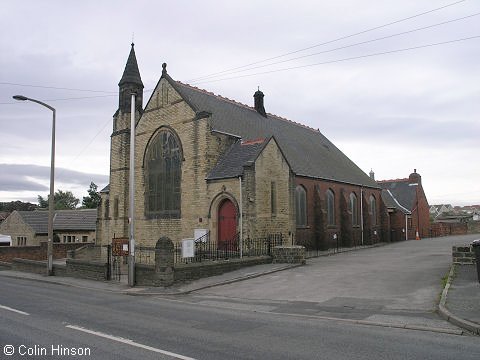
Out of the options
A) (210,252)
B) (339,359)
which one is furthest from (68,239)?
(339,359)

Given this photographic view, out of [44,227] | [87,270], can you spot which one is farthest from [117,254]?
[44,227]

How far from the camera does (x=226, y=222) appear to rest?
25.3 meters

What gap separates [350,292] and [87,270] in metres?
12.8

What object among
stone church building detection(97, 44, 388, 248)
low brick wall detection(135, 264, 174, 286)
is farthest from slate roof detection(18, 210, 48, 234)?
low brick wall detection(135, 264, 174, 286)

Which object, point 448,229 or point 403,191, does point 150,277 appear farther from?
point 448,229

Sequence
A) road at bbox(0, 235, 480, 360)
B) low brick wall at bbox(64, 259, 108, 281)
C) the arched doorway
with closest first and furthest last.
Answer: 1. road at bbox(0, 235, 480, 360)
2. low brick wall at bbox(64, 259, 108, 281)
3. the arched doorway

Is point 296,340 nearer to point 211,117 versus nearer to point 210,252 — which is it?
point 210,252

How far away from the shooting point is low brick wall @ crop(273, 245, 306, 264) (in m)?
21.5

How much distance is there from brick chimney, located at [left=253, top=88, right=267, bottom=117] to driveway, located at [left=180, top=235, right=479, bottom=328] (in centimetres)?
1925

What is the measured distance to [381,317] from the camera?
10.1m

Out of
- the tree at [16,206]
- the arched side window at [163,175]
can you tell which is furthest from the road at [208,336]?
the tree at [16,206]

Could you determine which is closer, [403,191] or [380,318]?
[380,318]

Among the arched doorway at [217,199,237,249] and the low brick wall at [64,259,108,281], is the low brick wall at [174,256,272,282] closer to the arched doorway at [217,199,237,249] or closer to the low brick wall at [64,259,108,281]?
the arched doorway at [217,199,237,249]

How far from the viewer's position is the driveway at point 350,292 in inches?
427
